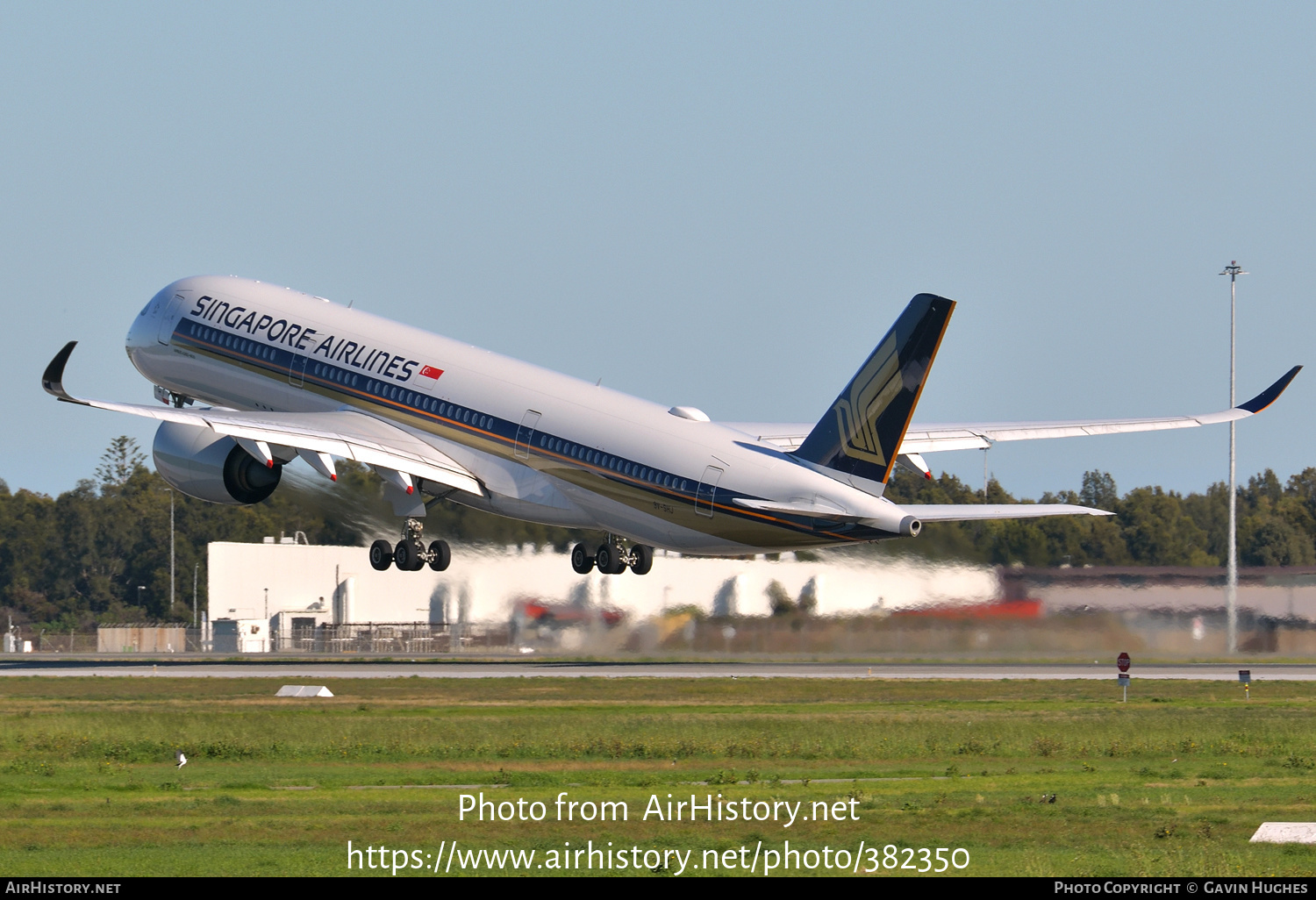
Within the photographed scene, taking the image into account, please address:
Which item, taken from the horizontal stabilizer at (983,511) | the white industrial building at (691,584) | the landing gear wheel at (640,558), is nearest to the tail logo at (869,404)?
the horizontal stabilizer at (983,511)

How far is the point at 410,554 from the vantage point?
185 ft

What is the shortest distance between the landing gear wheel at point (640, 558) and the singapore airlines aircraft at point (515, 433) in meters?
0.05

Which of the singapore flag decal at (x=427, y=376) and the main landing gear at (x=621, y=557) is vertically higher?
the singapore flag decal at (x=427, y=376)

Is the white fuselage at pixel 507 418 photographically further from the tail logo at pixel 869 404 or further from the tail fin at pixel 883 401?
the tail logo at pixel 869 404

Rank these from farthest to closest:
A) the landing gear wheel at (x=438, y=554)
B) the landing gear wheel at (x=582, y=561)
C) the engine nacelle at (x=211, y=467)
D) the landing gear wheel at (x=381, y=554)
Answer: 1. the landing gear wheel at (x=438, y=554)
2. the landing gear wheel at (x=381, y=554)
3. the landing gear wheel at (x=582, y=561)
4. the engine nacelle at (x=211, y=467)

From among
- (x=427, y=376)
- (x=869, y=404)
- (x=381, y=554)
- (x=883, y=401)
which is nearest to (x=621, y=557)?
(x=381, y=554)

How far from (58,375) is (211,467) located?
8.41m

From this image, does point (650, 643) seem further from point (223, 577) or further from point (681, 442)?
point (223, 577)

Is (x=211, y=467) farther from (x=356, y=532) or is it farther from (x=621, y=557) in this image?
(x=621, y=557)

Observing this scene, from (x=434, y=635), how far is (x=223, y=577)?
21494 millimetres

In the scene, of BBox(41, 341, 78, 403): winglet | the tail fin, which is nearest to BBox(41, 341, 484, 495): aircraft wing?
BBox(41, 341, 78, 403): winglet

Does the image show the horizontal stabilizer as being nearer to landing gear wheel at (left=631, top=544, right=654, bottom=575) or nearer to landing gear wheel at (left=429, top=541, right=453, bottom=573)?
landing gear wheel at (left=631, top=544, right=654, bottom=575)

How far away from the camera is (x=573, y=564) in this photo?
184ft

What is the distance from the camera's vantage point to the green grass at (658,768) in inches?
981
